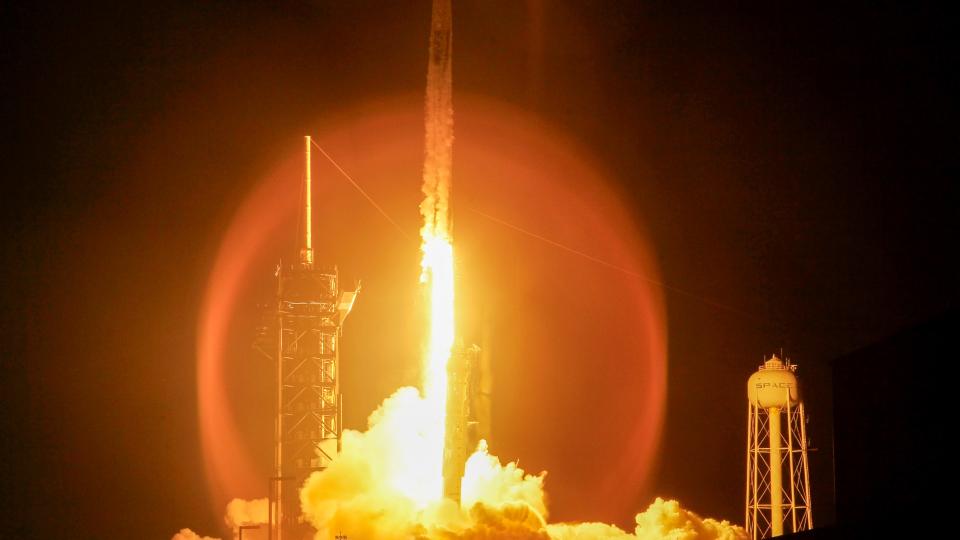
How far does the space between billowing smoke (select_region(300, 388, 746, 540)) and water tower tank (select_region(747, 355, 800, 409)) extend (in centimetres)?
515

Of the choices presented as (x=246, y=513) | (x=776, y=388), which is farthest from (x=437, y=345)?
(x=246, y=513)

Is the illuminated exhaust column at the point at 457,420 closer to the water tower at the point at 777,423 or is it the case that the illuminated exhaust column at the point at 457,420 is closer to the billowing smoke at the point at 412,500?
the billowing smoke at the point at 412,500

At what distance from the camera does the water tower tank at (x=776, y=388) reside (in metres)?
47.0

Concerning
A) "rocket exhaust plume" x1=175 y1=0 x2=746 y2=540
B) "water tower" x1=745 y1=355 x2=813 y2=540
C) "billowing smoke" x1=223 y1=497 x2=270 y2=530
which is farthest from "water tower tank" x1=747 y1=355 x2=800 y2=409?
"billowing smoke" x1=223 y1=497 x2=270 y2=530

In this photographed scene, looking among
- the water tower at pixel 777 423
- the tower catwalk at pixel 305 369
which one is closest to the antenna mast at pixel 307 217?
the tower catwalk at pixel 305 369

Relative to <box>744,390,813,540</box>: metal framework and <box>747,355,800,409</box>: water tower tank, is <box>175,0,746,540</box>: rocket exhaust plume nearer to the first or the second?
<box>744,390,813,540</box>: metal framework

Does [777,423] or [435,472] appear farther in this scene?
[777,423]

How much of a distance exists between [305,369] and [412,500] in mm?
9034

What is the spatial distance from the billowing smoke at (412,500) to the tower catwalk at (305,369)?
5.77 ft

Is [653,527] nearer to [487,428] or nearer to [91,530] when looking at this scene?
[487,428]

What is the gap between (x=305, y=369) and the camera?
50.7 m

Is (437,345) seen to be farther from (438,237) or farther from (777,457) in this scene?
(777,457)

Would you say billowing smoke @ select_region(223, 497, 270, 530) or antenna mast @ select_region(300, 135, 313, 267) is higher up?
antenna mast @ select_region(300, 135, 313, 267)

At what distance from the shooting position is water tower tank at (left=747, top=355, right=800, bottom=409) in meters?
47.0
